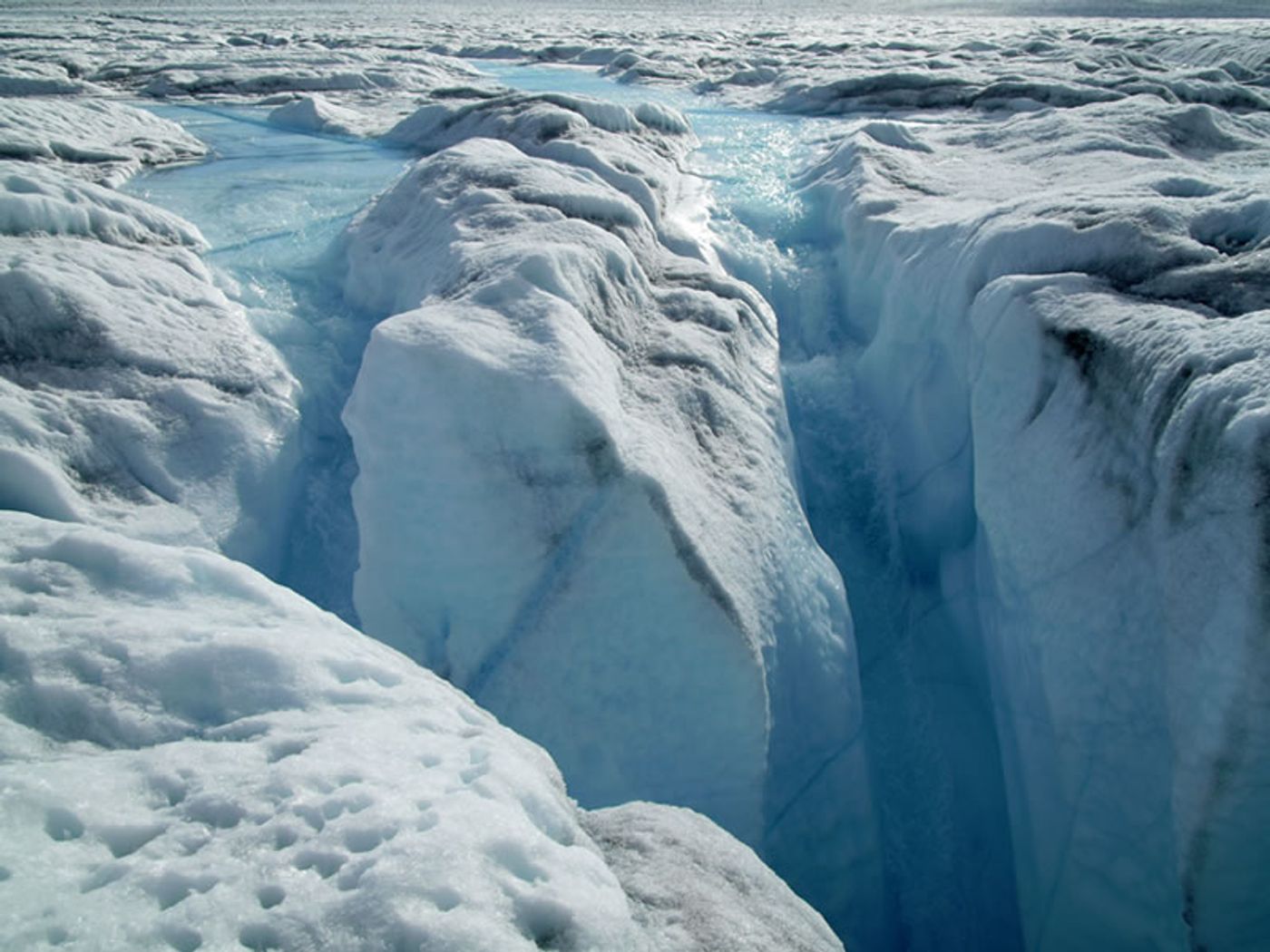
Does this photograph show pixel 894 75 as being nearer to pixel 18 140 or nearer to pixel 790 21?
pixel 18 140

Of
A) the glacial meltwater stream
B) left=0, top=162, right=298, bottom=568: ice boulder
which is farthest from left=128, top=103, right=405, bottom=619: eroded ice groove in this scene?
left=0, top=162, right=298, bottom=568: ice boulder

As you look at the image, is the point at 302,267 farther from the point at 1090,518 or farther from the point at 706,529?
the point at 1090,518

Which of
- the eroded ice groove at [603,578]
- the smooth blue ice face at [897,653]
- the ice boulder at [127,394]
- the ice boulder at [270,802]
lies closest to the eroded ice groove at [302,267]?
the ice boulder at [127,394]

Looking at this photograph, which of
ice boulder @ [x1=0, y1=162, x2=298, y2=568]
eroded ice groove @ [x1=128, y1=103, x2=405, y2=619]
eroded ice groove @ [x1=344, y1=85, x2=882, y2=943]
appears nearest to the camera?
A: eroded ice groove @ [x1=344, y1=85, x2=882, y2=943]

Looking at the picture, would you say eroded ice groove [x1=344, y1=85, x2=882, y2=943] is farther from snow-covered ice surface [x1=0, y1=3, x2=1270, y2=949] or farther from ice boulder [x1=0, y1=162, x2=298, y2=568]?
ice boulder [x1=0, y1=162, x2=298, y2=568]

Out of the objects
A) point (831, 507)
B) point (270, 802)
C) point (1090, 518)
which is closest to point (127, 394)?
point (270, 802)

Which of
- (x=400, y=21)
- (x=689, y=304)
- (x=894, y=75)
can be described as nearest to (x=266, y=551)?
(x=689, y=304)
